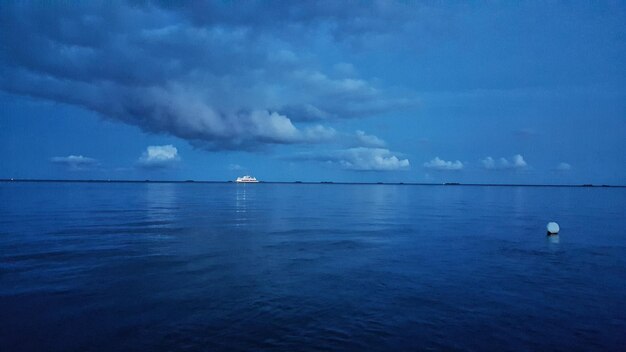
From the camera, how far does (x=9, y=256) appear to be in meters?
21.8

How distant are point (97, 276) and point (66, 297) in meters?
3.12

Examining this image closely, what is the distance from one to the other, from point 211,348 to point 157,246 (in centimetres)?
1701

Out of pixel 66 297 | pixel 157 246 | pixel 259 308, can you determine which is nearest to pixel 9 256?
pixel 157 246

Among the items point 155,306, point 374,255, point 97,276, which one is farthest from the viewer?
point 374,255

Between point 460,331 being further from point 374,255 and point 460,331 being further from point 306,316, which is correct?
point 374,255

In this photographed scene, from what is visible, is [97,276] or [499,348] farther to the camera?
[97,276]

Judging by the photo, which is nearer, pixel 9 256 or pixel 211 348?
pixel 211 348

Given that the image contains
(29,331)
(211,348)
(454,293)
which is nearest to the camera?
(211,348)

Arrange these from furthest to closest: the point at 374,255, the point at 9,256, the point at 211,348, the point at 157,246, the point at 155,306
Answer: the point at 157,246
the point at 374,255
the point at 9,256
the point at 155,306
the point at 211,348

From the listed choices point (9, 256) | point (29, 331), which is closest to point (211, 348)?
point (29, 331)

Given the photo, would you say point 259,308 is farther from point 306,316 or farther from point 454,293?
point 454,293

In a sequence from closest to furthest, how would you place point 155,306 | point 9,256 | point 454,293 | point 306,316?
point 306,316 < point 155,306 < point 454,293 < point 9,256

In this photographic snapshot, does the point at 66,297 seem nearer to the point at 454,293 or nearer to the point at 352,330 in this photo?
the point at 352,330

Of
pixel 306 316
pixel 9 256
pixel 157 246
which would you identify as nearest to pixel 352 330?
pixel 306 316
